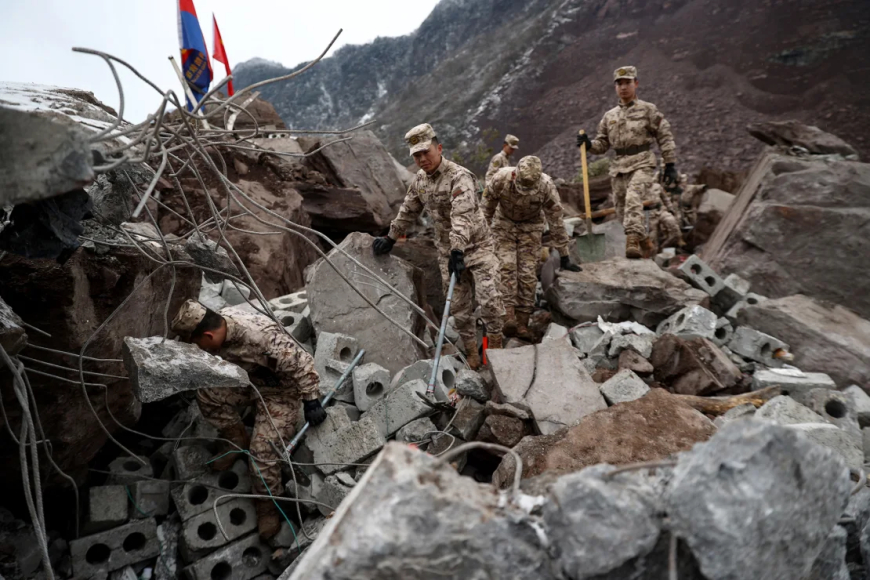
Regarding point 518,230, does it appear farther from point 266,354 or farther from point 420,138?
point 266,354

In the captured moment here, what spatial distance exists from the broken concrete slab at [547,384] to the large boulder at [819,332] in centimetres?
194

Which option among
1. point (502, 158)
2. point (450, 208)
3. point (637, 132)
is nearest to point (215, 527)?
point (450, 208)

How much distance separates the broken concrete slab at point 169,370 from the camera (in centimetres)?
234

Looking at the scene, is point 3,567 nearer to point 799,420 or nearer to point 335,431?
point 335,431

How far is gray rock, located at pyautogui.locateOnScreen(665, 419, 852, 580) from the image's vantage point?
3.24 ft

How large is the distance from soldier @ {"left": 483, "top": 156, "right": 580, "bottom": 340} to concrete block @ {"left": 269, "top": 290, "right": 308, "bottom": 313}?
2.18 meters

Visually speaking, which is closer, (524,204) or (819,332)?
(819,332)

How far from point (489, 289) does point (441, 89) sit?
2102 cm

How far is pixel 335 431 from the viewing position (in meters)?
3.36

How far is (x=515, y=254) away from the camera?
504cm

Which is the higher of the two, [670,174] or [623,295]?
[670,174]

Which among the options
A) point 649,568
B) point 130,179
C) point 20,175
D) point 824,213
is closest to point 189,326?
point 130,179

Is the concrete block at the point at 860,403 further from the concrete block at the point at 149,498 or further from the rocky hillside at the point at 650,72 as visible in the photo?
the rocky hillside at the point at 650,72

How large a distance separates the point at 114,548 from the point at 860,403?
525cm
